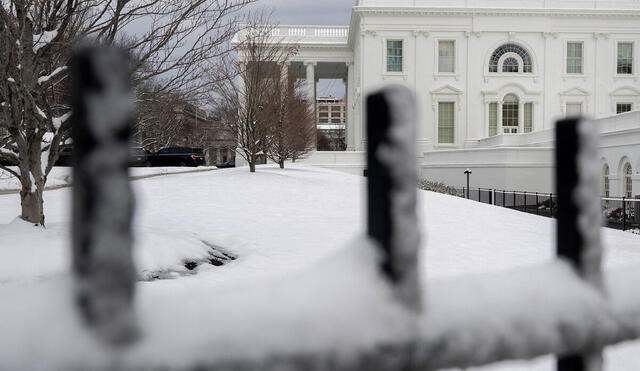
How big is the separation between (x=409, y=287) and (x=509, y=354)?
186 millimetres

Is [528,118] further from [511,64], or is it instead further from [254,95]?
[254,95]

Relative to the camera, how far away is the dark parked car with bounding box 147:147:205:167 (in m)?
37.8

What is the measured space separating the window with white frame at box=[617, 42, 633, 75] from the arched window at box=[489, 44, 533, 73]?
8.05 metres

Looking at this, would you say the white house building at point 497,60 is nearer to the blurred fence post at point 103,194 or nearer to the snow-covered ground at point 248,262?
the snow-covered ground at point 248,262

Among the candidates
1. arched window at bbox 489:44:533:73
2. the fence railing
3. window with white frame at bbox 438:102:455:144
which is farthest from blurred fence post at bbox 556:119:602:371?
arched window at bbox 489:44:533:73

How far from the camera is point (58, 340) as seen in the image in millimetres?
585

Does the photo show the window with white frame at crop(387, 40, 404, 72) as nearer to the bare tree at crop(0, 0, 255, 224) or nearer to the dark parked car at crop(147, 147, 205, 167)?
the dark parked car at crop(147, 147, 205, 167)

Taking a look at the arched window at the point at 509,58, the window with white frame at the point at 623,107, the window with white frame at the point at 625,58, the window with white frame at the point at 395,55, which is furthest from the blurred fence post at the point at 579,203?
the window with white frame at the point at 625,58

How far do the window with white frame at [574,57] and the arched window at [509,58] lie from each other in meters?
3.73

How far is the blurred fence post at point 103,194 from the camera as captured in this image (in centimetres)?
55

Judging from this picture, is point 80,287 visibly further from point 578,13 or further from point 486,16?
point 578,13

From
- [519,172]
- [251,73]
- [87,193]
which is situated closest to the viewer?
[87,193]

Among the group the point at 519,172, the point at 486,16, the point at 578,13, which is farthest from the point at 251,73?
the point at 578,13

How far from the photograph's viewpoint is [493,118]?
156 ft
